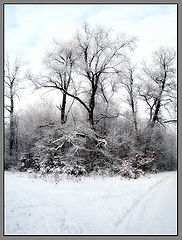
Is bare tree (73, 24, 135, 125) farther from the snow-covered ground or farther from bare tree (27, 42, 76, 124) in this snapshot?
the snow-covered ground

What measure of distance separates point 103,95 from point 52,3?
54.4 feet

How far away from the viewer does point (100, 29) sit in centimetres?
1784

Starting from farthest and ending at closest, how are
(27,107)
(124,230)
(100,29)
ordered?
(27,107) → (100,29) → (124,230)

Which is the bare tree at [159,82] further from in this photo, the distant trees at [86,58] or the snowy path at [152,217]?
the snowy path at [152,217]

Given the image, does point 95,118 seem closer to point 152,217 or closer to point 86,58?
point 86,58

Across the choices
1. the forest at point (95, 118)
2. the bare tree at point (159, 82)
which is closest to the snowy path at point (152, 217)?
the forest at point (95, 118)

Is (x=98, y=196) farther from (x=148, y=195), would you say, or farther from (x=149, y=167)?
(x=149, y=167)

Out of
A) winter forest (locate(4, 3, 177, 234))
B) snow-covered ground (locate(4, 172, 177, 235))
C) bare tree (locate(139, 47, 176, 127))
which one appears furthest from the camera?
bare tree (locate(139, 47, 176, 127))

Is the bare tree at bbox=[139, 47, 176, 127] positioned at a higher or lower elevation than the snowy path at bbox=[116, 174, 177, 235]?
higher

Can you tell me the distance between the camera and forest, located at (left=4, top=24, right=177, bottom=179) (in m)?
16.4

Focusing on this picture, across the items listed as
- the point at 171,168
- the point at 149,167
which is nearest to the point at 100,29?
the point at 149,167

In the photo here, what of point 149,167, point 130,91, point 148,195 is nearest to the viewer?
point 148,195

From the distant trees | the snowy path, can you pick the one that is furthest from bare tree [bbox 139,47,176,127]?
the snowy path

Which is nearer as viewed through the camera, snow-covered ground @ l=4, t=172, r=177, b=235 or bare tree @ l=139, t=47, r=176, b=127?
snow-covered ground @ l=4, t=172, r=177, b=235
